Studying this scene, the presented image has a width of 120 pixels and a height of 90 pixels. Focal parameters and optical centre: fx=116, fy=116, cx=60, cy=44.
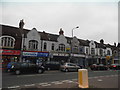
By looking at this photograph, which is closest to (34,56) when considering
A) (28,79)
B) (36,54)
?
(36,54)

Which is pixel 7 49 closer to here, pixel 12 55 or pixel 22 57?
pixel 12 55

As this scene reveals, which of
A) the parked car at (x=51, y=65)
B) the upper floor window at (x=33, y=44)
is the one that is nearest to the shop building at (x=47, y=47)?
the upper floor window at (x=33, y=44)

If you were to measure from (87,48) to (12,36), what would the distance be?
20.2 meters

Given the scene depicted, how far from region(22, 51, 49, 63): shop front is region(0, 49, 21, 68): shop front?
110cm

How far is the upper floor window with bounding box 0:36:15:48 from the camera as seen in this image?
827 inches

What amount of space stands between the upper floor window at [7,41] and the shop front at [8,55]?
148 centimetres

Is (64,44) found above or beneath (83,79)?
above

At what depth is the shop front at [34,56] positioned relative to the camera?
22047 mm

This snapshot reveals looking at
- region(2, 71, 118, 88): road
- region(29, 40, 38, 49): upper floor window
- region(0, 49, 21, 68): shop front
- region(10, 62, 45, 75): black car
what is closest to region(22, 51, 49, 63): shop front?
region(0, 49, 21, 68): shop front

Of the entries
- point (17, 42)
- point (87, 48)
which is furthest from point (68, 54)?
point (17, 42)

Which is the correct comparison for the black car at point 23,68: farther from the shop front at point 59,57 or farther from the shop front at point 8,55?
the shop front at point 59,57

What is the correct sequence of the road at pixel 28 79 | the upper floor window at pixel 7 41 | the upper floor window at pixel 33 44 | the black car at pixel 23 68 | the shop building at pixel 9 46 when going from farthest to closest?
the upper floor window at pixel 33 44 → the upper floor window at pixel 7 41 → the shop building at pixel 9 46 → the black car at pixel 23 68 → the road at pixel 28 79

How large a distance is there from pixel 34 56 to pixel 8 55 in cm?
472

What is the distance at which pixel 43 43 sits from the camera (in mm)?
25672
